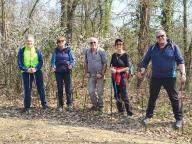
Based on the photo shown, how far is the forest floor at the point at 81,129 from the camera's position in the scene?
8.49m

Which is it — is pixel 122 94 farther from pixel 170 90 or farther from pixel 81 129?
pixel 81 129

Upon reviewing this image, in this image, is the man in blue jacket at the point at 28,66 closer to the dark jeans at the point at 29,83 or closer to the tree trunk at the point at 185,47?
the dark jeans at the point at 29,83

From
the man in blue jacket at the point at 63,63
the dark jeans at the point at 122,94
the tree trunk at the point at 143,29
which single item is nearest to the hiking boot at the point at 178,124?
the dark jeans at the point at 122,94

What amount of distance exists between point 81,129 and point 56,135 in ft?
2.83

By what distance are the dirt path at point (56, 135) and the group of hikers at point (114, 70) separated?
1253 millimetres

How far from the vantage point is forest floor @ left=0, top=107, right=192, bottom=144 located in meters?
8.49

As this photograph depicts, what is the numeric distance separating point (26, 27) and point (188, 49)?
23.9ft

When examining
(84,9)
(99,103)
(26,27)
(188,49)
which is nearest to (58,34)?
(26,27)

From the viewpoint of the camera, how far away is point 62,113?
1103cm

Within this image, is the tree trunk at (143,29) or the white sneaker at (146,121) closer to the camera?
the white sneaker at (146,121)

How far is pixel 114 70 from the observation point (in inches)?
410

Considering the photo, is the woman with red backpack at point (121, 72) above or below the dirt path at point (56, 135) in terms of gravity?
above

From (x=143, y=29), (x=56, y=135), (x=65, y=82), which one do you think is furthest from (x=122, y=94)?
(x=143, y=29)

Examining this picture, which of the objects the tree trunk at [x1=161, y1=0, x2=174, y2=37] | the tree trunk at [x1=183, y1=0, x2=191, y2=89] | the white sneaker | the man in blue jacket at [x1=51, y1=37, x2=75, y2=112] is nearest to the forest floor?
the white sneaker
